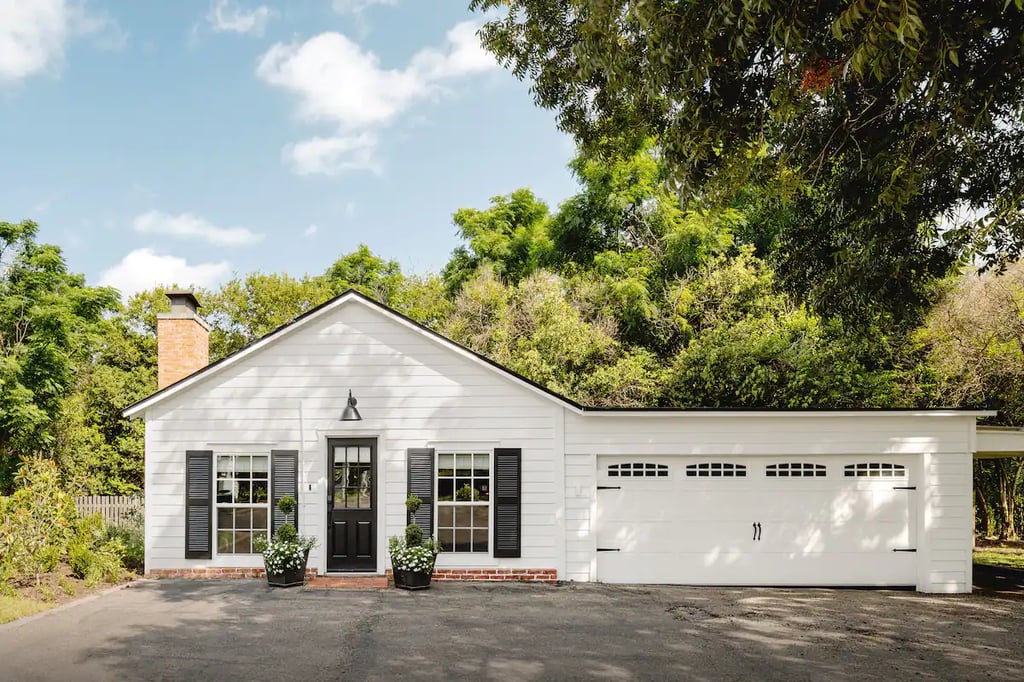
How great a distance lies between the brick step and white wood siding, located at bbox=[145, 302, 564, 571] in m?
0.24

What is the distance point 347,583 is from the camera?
10594 mm

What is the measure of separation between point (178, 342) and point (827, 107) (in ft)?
36.7

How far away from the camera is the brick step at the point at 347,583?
10383 millimetres

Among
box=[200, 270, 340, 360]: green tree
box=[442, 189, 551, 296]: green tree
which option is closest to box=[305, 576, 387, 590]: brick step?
box=[442, 189, 551, 296]: green tree

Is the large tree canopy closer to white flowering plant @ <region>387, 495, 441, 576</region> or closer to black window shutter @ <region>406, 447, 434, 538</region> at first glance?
black window shutter @ <region>406, 447, 434, 538</region>

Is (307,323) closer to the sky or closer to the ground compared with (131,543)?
closer to the sky

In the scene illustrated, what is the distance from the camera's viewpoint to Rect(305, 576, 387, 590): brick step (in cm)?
1038

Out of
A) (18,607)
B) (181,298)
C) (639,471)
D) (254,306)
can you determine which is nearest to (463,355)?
(639,471)

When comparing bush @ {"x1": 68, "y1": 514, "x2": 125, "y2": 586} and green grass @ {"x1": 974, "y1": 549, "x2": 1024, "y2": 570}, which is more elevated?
bush @ {"x1": 68, "y1": 514, "x2": 125, "y2": 586}

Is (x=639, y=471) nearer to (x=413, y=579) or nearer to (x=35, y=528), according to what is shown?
(x=413, y=579)

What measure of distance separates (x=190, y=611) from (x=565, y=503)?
18.2ft

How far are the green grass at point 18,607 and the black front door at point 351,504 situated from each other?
3.82 meters

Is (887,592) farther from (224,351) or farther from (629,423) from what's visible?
(224,351)

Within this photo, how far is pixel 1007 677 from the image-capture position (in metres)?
6.58
